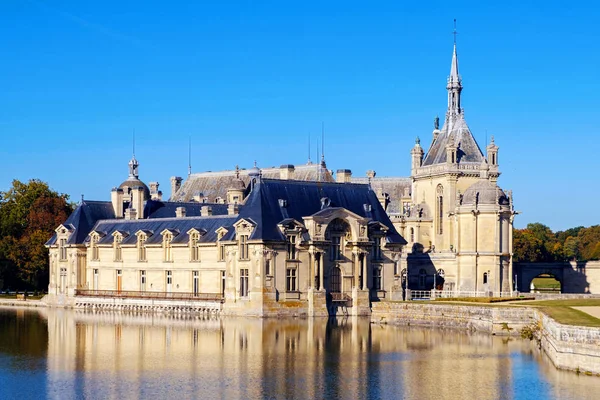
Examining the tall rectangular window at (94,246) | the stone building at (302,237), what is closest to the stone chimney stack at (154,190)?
the stone building at (302,237)

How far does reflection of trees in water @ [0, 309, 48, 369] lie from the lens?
51.7 metres

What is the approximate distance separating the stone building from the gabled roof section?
112 mm

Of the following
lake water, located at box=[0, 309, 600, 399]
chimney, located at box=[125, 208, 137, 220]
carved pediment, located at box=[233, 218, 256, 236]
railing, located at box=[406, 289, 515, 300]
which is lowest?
lake water, located at box=[0, 309, 600, 399]

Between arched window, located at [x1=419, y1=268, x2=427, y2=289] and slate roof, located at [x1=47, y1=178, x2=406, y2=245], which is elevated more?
slate roof, located at [x1=47, y1=178, x2=406, y2=245]

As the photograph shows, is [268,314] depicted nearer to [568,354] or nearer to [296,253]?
[296,253]

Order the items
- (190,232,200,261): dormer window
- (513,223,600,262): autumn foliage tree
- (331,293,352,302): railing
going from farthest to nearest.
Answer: (513,223,600,262): autumn foliage tree, (190,232,200,261): dormer window, (331,293,352,302): railing

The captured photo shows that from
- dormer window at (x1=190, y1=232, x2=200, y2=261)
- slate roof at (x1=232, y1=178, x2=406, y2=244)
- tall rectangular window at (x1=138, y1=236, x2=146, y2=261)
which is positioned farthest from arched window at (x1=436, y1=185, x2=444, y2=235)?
tall rectangular window at (x1=138, y1=236, x2=146, y2=261)

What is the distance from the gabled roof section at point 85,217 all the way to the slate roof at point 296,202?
785 inches

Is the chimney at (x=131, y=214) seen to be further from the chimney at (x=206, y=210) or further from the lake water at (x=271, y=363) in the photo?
the lake water at (x=271, y=363)

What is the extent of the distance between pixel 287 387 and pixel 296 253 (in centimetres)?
3192

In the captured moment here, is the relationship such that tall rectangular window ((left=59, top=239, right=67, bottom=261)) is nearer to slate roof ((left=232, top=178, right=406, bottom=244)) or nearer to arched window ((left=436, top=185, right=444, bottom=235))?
slate roof ((left=232, top=178, right=406, bottom=244))

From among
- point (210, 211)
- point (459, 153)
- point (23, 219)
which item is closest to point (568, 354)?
point (210, 211)

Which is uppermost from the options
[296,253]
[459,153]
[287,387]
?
[459,153]

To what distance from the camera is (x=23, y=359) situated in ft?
161
